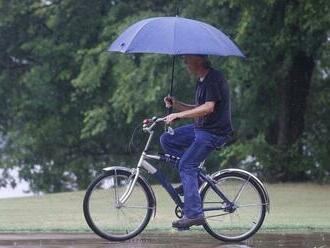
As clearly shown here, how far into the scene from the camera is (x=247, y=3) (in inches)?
677

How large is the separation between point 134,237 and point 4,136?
1819 cm

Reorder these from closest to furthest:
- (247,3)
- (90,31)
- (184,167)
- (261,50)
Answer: (184,167) < (247,3) < (261,50) < (90,31)

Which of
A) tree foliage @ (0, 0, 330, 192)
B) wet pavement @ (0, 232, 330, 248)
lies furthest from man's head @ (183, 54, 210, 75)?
tree foliage @ (0, 0, 330, 192)

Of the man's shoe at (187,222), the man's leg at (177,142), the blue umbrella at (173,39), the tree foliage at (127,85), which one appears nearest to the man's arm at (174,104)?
the man's leg at (177,142)

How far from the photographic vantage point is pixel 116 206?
334 inches

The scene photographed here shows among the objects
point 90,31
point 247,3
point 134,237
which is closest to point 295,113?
point 247,3

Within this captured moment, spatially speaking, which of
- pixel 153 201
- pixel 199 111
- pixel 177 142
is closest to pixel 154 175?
pixel 153 201

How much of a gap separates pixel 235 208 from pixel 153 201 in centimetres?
79

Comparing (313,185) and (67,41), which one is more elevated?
(67,41)

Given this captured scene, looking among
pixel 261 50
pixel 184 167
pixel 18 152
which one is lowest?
pixel 18 152

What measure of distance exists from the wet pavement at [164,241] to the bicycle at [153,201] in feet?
0.46

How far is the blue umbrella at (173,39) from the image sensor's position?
319 inches

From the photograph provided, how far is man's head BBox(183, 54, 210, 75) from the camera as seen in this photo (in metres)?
8.34

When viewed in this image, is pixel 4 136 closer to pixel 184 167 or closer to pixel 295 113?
pixel 295 113
